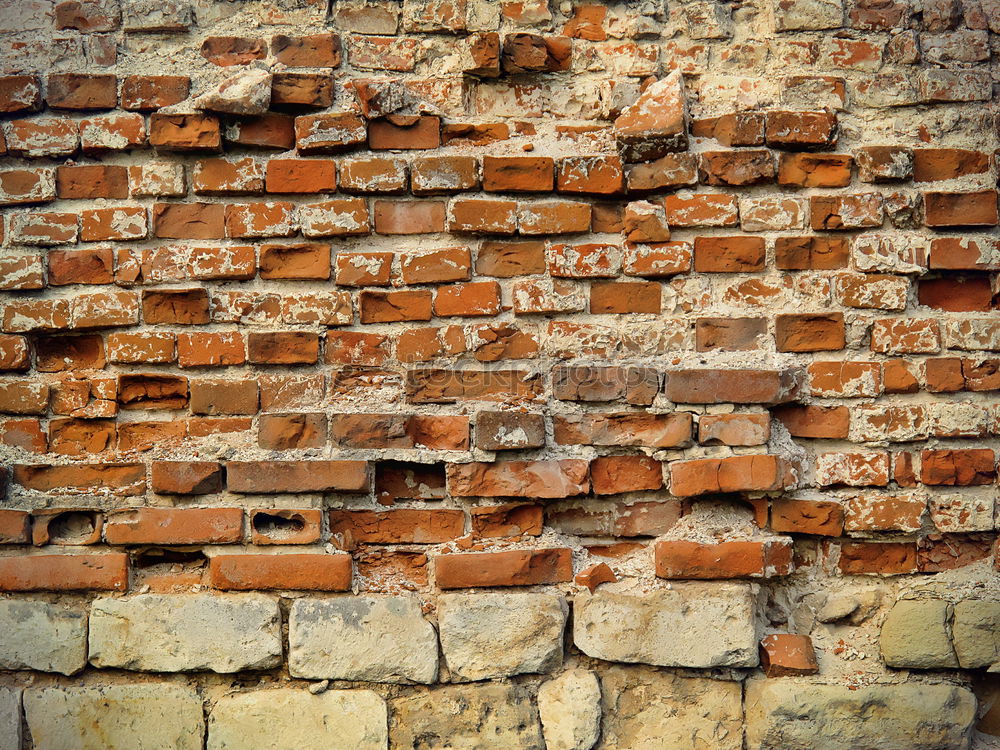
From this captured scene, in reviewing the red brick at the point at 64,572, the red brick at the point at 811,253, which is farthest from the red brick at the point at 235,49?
the red brick at the point at 811,253

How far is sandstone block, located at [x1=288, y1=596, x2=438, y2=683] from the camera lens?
1.81 meters

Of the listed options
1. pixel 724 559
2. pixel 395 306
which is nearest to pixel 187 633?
pixel 395 306

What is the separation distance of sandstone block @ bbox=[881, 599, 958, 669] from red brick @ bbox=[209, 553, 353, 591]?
1.14 metres

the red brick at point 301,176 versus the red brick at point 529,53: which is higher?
the red brick at point 529,53

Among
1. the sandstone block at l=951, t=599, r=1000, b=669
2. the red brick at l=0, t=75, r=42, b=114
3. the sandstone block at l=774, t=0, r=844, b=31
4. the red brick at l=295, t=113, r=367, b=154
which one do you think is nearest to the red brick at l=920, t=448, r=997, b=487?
the sandstone block at l=951, t=599, r=1000, b=669

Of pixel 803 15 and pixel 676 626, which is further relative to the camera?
pixel 803 15

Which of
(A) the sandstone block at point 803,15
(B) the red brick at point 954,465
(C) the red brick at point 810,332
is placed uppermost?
(A) the sandstone block at point 803,15

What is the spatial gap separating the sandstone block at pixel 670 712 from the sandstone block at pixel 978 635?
471mm

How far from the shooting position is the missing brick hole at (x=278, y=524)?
6.00 ft

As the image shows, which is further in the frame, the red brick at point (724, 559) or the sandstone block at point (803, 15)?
the sandstone block at point (803, 15)

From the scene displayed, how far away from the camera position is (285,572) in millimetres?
1815

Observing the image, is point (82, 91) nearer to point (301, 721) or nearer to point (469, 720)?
point (301, 721)

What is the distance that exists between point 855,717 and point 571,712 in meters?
0.58

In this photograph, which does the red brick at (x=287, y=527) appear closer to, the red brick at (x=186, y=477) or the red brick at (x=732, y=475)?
the red brick at (x=186, y=477)
